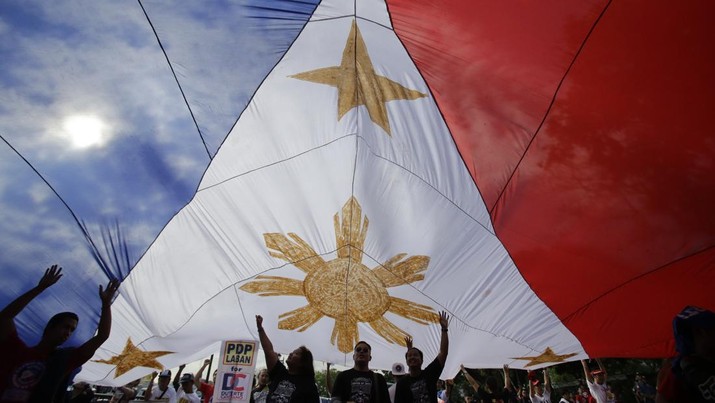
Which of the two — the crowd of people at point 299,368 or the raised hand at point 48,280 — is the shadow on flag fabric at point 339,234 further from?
the raised hand at point 48,280

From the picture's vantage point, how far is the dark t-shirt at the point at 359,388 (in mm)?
3188

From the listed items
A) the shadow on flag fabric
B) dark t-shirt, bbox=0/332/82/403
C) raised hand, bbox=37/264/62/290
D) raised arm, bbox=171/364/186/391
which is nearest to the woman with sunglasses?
the shadow on flag fabric

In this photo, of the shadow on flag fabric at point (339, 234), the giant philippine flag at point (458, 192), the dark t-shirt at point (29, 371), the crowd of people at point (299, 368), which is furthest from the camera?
the shadow on flag fabric at point (339, 234)

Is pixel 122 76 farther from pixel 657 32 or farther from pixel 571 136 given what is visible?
pixel 657 32

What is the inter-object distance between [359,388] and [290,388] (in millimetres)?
552

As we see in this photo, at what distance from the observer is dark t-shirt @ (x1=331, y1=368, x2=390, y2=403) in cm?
319

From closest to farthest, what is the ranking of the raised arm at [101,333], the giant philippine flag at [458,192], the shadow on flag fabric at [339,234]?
1. the raised arm at [101,333]
2. the giant philippine flag at [458,192]
3. the shadow on flag fabric at [339,234]

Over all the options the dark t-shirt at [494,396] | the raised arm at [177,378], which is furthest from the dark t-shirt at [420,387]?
the raised arm at [177,378]

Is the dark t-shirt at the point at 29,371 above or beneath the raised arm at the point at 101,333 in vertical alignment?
beneath

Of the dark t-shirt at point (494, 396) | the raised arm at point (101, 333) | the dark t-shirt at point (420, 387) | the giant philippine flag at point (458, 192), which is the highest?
the giant philippine flag at point (458, 192)

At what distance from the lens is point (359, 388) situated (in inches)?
127

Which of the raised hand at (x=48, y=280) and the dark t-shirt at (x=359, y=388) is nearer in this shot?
the raised hand at (x=48, y=280)

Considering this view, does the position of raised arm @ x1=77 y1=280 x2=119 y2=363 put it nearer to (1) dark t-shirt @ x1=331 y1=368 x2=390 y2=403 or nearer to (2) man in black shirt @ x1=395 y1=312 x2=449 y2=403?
(1) dark t-shirt @ x1=331 y1=368 x2=390 y2=403

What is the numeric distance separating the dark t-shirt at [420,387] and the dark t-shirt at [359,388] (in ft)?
0.45
